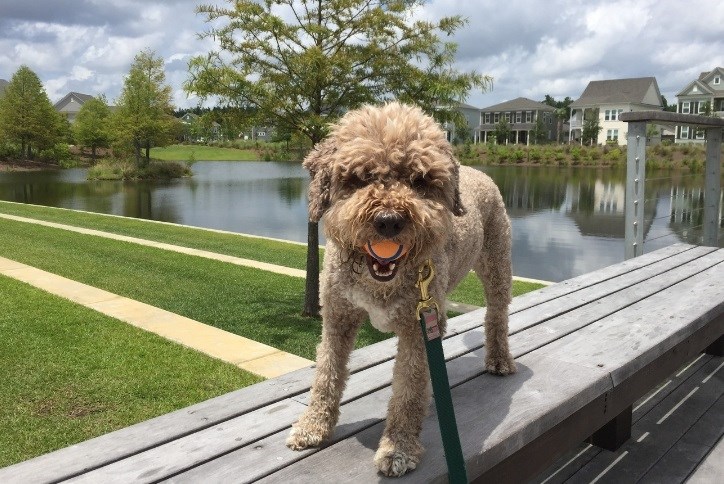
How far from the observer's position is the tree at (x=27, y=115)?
5531 centimetres

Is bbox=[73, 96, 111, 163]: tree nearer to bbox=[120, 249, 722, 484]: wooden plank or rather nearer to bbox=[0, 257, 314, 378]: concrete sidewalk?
bbox=[0, 257, 314, 378]: concrete sidewalk

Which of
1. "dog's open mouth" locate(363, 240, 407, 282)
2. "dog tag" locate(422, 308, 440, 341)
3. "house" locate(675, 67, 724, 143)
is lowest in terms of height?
"dog tag" locate(422, 308, 440, 341)

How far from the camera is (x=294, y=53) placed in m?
6.21

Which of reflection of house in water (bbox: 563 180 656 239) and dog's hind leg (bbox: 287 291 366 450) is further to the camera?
reflection of house in water (bbox: 563 180 656 239)

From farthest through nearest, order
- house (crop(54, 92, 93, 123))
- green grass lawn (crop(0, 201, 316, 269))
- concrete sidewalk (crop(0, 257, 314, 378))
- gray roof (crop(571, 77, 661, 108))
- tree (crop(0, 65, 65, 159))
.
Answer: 1. house (crop(54, 92, 93, 123))
2. gray roof (crop(571, 77, 661, 108))
3. tree (crop(0, 65, 65, 159))
4. green grass lawn (crop(0, 201, 316, 269))
5. concrete sidewalk (crop(0, 257, 314, 378))

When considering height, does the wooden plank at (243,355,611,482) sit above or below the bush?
below

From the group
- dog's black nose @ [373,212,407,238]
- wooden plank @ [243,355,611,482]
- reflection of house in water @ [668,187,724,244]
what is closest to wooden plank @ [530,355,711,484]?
wooden plank @ [243,355,611,482]

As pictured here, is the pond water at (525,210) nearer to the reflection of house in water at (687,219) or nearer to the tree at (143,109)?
the reflection of house in water at (687,219)

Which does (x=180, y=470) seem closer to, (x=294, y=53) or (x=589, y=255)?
(x=294, y=53)

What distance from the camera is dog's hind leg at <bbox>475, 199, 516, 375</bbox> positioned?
3.11 meters

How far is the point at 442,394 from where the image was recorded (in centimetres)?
182

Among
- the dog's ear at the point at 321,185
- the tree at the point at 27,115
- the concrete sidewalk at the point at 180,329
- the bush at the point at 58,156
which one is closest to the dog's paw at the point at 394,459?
the dog's ear at the point at 321,185

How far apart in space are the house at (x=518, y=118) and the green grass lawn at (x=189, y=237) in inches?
3029

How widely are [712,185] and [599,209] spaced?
51.8 feet
